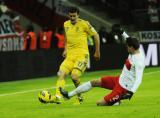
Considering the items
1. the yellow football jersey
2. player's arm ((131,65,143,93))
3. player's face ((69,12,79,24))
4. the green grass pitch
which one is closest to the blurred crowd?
the green grass pitch

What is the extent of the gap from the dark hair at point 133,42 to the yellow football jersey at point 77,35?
231cm

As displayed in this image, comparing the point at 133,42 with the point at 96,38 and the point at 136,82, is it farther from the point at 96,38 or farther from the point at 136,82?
the point at 96,38

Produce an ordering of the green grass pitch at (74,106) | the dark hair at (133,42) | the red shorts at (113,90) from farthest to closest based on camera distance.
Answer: the red shorts at (113,90), the dark hair at (133,42), the green grass pitch at (74,106)

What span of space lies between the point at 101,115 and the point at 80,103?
3.08 meters

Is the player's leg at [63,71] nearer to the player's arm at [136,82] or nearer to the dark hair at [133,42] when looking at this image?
the player's arm at [136,82]

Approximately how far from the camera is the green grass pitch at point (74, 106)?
1466 cm

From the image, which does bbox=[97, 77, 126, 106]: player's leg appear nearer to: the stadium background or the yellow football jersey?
the stadium background

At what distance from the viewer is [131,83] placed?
15.8 m

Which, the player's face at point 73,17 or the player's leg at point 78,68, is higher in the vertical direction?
the player's face at point 73,17

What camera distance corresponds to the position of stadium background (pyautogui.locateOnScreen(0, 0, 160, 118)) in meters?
19.6

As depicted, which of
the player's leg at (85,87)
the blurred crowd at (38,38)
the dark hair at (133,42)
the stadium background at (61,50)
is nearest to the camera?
the dark hair at (133,42)

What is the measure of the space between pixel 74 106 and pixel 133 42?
2177mm

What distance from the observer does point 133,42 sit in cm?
1565

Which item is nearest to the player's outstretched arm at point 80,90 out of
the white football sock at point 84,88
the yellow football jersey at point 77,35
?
the white football sock at point 84,88
